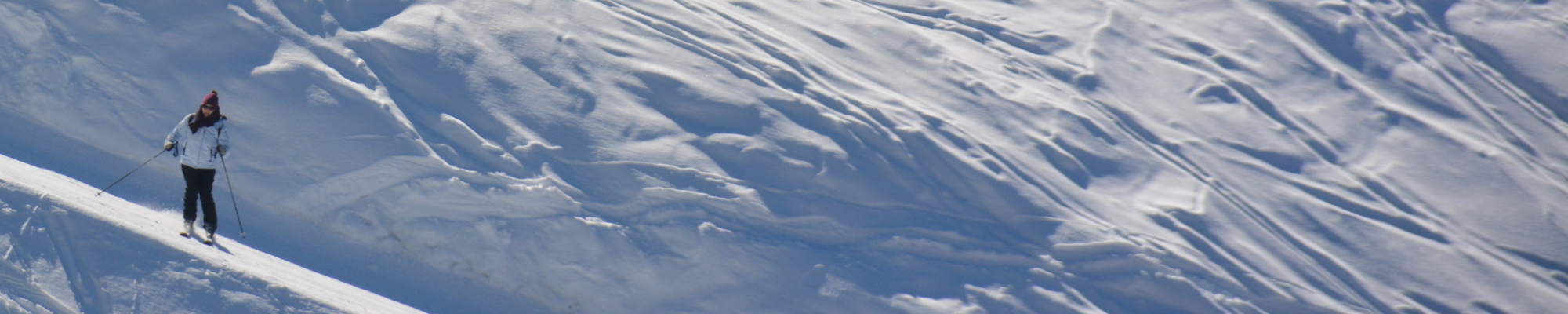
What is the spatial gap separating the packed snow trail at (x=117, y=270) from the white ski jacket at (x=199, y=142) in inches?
15.8

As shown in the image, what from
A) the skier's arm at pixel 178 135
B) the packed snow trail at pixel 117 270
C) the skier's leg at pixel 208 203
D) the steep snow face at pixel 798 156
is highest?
the steep snow face at pixel 798 156

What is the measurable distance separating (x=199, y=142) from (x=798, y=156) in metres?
3.59

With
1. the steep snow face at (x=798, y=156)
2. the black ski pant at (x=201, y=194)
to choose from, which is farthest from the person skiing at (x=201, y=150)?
the steep snow face at (x=798, y=156)

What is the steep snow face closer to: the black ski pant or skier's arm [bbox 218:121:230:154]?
the black ski pant

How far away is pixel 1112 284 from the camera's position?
5875mm

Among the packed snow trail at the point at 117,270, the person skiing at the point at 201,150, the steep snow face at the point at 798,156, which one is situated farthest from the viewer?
the steep snow face at the point at 798,156

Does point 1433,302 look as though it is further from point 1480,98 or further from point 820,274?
point 820,274

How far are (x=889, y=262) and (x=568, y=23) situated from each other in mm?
3227

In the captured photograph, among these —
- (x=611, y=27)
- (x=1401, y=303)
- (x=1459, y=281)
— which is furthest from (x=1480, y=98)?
(x=611, y=27)

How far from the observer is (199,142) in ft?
14.6

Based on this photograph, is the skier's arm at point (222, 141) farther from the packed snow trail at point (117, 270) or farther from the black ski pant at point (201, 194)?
the packed snow trail at point (117, 270)

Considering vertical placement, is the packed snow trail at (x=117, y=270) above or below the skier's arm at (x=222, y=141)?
below

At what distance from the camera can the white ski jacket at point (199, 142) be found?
4.46 meters

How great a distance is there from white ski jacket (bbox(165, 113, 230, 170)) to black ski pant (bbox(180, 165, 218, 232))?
0.04 metres
